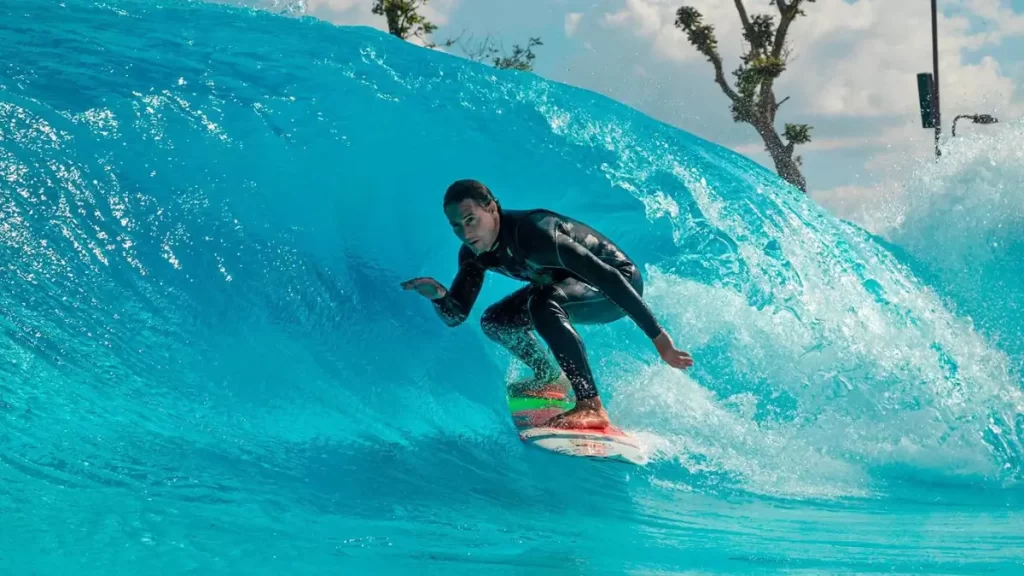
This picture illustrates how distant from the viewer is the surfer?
370 cm

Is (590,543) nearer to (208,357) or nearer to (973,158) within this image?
(208,357)

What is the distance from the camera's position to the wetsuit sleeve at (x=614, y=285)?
365 centimetres

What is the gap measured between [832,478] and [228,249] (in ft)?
10.2

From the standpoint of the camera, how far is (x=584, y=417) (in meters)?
4.08

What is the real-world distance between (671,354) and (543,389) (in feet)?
4.11

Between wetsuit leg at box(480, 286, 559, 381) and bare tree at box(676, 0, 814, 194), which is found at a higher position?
bare tree at box(676, 0, 814, 194)

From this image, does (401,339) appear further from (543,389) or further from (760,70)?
(760,70)

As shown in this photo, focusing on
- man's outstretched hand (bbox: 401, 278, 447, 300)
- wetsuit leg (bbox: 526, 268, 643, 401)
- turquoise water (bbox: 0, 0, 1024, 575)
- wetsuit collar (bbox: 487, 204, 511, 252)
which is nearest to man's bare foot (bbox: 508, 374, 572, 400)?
turquoise water (bbox: 0, 0, 1024, 575)

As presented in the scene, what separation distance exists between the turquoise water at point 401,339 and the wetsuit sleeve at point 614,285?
72cm

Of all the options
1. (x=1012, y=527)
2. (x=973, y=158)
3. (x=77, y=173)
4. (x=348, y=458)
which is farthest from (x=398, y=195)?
(x=973, y=158)

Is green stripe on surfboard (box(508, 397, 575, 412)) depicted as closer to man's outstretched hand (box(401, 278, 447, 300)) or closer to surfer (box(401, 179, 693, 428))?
surfer (box(401, 179, 693, 428))

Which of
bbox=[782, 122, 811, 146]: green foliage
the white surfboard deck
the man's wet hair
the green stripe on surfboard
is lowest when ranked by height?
the white surfboard deck

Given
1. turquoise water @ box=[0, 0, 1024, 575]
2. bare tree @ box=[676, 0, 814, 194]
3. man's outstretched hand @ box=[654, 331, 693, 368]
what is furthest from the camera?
bare tree @ box=[676, 0, 814, 194]

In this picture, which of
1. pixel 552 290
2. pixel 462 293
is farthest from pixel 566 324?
pixel 462 293
